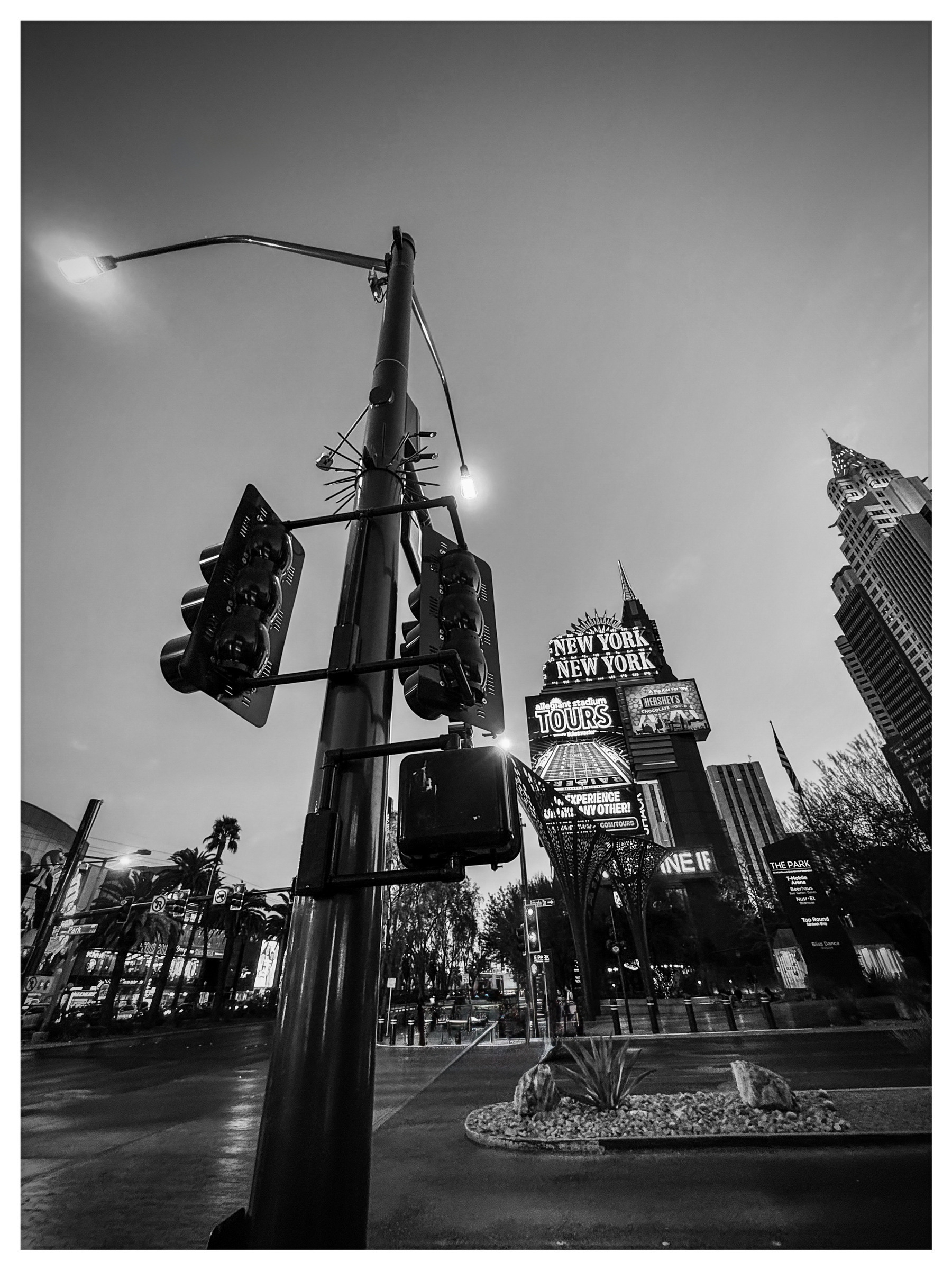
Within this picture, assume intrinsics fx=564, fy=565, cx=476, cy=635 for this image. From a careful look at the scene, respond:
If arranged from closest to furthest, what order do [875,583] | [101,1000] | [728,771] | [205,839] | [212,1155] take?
[212,1155]
[101,1000]
[205,839]
[875,583]
[728,771]

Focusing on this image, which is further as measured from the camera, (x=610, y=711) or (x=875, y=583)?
(x=875, y=583)

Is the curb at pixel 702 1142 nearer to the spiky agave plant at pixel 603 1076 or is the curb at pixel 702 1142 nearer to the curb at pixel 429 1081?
the spiky agave plant at pixel 603 1076

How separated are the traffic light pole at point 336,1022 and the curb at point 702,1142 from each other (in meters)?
7.27

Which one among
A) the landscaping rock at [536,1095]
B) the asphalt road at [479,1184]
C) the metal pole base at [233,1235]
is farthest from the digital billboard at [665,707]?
the metal pole base at [233,1235]

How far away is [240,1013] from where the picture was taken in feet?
135

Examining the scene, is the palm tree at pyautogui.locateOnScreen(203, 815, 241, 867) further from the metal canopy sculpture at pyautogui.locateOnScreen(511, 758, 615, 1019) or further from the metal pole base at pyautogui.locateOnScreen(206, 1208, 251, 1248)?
the metal pole base at pyautogui.locateOnScreen(206, 1208, 251, 1248)

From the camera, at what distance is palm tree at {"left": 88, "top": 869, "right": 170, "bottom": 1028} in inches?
1186

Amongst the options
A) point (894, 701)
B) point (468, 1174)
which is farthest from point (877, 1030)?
point (894, 701)

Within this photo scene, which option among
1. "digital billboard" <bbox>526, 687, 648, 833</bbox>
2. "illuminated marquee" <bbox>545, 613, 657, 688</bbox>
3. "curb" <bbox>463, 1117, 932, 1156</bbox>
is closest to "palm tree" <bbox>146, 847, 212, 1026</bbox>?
"digital billboard" <bbox>526, 687, 648, 833</bbox>

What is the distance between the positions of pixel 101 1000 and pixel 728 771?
196 metres

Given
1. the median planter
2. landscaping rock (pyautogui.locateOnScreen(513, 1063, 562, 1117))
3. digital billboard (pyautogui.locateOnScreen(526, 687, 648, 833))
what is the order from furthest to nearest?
1. digital billboard (pyautogui.locateOnScreen(526, 687, 648, 833))
2. landscaping rock (pyautogui.locateOnScreen(513, 1063, 562, 1117))
3. the median planter

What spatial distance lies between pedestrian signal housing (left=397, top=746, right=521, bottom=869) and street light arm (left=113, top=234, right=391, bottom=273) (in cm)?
440

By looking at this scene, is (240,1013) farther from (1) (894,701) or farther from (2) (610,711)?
(1) (894,701)

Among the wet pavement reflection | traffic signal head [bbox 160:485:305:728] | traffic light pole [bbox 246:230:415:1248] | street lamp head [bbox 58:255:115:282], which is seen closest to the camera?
traffic light pole [bbox 246:230:415:1248]
